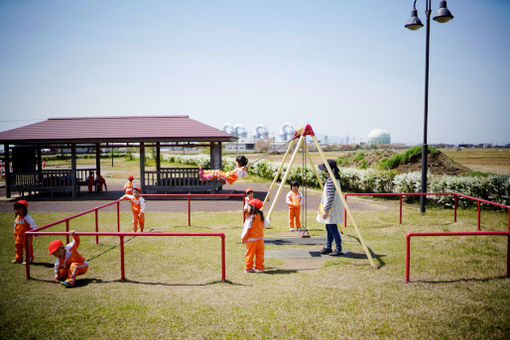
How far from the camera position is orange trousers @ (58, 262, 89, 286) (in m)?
5.57

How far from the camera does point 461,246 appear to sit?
774cm

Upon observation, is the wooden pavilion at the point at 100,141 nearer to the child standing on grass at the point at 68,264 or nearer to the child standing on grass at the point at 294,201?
the child standing on grass at the point at 294,201

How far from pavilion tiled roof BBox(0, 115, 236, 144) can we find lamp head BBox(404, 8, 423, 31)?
9172 millimetres

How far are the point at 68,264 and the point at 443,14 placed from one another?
11649mm

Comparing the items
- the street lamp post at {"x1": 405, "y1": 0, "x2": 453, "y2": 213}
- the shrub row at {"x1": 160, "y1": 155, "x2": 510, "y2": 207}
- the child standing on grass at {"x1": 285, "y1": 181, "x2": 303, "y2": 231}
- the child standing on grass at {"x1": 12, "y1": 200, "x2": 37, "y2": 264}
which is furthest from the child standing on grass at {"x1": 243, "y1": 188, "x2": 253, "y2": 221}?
the street lamp post at {"x1": 405, "y1": 0, "x2": 453, "y2": 213}

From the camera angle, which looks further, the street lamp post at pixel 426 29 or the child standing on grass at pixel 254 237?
the street lamp post at pixel 426 29

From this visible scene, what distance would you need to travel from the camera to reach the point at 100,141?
677 inches

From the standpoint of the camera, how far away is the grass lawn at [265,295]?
162 inches

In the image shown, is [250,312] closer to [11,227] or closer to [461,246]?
[461,246]

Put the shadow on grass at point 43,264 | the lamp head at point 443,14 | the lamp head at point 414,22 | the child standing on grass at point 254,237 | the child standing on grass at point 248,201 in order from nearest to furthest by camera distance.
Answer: the child standing on grass at point 254,237 < the child standing on grass at point 248,201 < the shadow on grass at point 43,264 < the lamp head at point 443,14 < the lamp head at point 414,22

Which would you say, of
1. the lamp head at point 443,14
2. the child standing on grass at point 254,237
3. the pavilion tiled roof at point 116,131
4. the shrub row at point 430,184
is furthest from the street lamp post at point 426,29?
the pavilion tiled roof at point 116,131

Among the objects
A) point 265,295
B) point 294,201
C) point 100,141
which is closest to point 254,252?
point 265,295

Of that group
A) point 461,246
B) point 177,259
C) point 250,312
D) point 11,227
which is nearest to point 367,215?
point 461,246

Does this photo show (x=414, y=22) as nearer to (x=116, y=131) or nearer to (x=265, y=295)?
(x=265, y=295)
